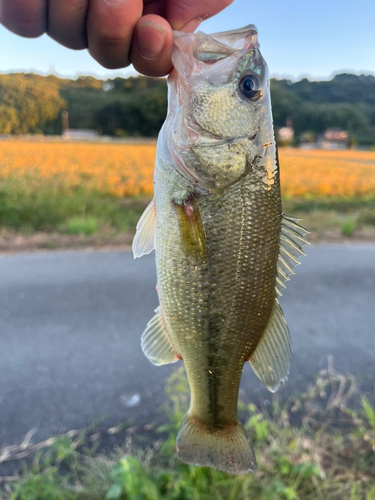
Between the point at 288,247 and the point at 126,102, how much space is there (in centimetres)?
1742

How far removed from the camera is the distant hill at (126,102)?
17.2 feet

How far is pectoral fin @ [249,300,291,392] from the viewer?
1297mm

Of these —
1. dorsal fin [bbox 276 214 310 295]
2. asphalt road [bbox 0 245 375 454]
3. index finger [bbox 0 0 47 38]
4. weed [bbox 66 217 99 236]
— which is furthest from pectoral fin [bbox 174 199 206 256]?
weed [bbox 66 217 99 236]

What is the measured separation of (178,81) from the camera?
1.31 metres

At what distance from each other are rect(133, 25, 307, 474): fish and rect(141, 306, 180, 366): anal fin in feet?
0.20

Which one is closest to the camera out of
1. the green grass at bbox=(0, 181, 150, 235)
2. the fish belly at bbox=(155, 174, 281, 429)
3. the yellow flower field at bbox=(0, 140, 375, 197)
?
the fish belly at bbox=(155, 174, 281, 429)

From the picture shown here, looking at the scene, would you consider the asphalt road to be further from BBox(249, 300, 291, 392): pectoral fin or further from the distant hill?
the distant hill

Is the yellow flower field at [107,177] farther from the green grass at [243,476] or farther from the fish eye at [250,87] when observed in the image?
the fish eye at [250,87]

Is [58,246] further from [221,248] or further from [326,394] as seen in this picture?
[221,248]

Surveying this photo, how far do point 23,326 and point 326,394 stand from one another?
358cm

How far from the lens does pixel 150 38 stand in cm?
129

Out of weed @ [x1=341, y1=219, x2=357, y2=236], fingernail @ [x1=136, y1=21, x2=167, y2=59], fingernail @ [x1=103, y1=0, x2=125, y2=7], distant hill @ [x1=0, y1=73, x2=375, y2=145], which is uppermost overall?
distant hill @ [x1=0, y1=73, x2=375, y2=145]

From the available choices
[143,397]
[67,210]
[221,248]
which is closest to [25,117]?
[67,210]

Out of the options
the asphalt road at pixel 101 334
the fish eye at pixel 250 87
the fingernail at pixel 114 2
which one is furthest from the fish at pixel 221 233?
the asphalt road at pixel 101 334
